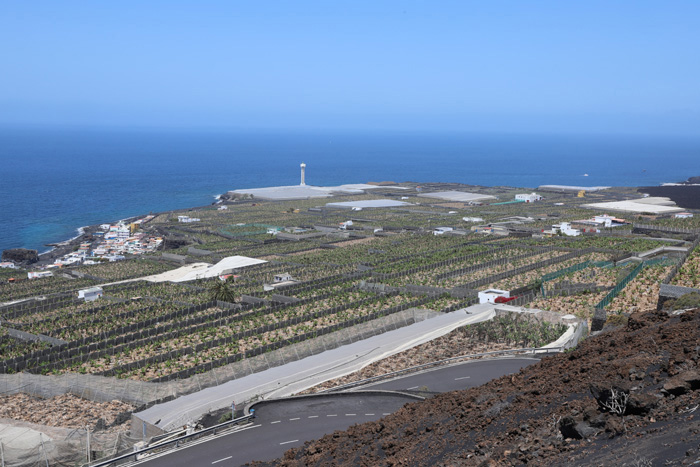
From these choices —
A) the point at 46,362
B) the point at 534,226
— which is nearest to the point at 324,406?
the point at 46,362

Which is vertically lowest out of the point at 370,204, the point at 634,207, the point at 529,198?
the point at 370,204

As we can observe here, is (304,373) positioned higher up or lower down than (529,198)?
lower down

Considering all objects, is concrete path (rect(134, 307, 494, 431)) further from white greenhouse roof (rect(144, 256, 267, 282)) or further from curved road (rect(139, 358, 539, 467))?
white greenhouse roof (rect(144, 256, 267, 282))

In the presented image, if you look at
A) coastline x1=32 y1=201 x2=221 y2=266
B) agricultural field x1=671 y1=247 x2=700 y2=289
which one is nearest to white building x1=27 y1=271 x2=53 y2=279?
coastline x1=32 y1=201 x2=221 y2=266

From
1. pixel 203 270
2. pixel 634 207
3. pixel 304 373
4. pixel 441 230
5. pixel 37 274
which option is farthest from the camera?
pixel 634 207

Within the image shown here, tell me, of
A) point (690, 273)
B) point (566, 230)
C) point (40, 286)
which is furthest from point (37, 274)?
point (566, 230)

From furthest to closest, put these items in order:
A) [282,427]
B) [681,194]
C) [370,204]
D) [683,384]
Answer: [681,194] → [370,204] → [282,427] → [683,384]

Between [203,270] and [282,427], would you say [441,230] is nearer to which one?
[203,270]

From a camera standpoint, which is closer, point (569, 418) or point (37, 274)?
point (569, 418)
